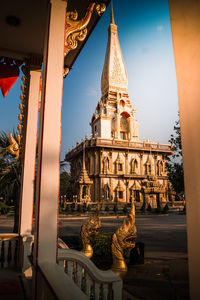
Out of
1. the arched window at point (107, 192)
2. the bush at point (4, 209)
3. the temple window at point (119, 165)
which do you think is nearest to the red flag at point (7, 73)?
the bush at point (4, 209)

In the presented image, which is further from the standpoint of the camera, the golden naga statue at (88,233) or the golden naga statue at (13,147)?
the golden naga statue at (13,147)

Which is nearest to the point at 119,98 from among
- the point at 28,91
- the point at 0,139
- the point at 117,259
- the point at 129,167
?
the point at 129,167

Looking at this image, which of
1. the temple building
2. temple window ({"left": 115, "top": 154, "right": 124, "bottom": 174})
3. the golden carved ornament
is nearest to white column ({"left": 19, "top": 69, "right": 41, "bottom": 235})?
the golden carved ornament

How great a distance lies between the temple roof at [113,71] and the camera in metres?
38.6

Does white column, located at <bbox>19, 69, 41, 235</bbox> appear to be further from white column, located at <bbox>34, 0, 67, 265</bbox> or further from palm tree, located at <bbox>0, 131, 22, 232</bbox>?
palm tree, located at <bbox>0, 131, 22, 232</bbox>

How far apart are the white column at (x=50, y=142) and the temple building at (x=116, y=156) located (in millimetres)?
26279

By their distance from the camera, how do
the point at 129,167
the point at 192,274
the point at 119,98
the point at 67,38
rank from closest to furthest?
the point at 192,274 → the point at 67,38 → the point at 129,167 → the point at 119,98

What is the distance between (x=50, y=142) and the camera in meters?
2.44

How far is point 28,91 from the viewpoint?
4.86m

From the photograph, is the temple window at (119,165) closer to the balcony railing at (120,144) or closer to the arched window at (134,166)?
the arched window at (134,166)

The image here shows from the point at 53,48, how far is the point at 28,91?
2.46 metres

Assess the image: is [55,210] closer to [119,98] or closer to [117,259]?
[117,259]

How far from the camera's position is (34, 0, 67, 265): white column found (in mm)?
2197

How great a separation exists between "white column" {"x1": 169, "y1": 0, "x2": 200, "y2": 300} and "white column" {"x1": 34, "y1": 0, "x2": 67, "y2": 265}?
5.80 feet
